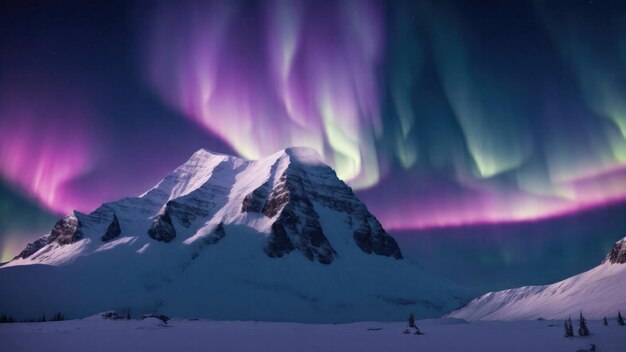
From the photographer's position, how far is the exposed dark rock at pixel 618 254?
537 feet

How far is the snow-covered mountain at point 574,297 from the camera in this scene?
13025 centimetres

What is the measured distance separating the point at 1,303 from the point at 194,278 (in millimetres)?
67487

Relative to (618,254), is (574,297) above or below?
below

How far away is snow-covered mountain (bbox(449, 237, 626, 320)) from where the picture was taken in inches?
5128

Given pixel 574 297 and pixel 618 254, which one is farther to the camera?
pixel 618 254

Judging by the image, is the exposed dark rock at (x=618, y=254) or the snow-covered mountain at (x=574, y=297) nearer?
the snow-covered mountain at (x=574, y=297)

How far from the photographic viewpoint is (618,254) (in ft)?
546

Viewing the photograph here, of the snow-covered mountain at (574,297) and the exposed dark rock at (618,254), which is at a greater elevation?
the exposed dark rock at (618,254)

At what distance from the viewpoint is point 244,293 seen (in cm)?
19375

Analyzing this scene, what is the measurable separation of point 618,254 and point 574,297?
30936mm

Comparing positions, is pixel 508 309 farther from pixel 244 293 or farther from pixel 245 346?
pixel 245 346

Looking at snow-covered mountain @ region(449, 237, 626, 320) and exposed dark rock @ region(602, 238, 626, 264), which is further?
exposed dark rock @ region(602, 238, 626, 264)

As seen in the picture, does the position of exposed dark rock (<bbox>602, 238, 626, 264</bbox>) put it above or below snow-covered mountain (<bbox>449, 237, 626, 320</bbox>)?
above

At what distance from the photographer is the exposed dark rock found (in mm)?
163587
